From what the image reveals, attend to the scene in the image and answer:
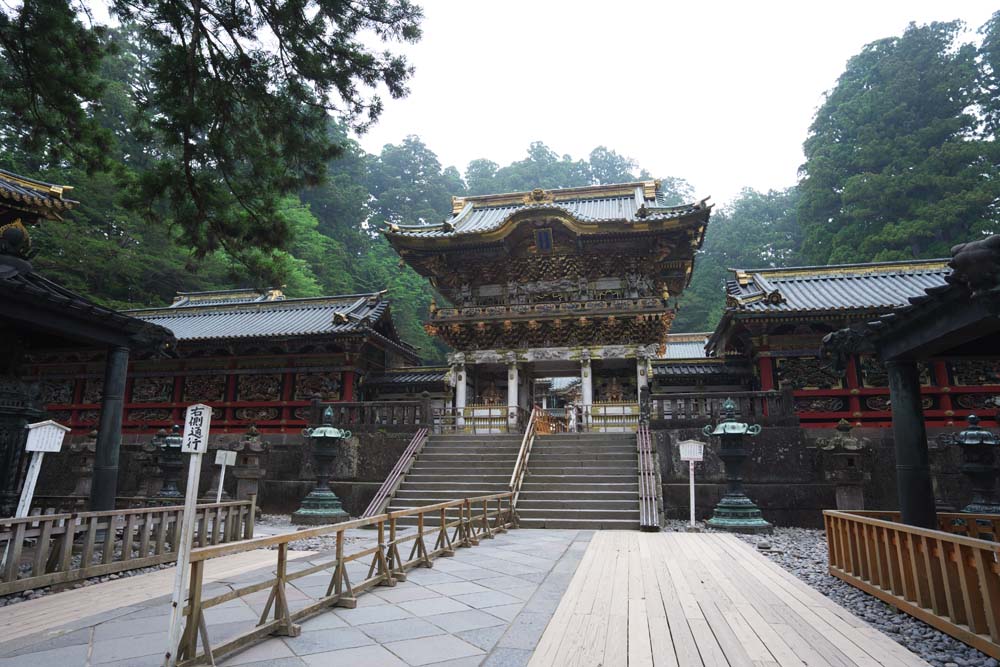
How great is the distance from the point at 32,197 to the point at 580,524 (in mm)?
11891

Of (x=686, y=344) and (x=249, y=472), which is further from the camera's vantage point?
(x=686, y=344)

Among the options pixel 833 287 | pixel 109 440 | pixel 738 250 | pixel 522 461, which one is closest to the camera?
pixel 109 440

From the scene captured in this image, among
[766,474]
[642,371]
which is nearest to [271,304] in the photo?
[642,371]

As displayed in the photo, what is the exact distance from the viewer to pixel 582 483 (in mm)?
12266

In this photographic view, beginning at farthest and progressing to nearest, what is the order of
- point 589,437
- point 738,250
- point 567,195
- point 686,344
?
point 738,250 < point 686,344 < point 567,195 < point 589,437

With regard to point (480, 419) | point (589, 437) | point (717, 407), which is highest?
point (717, 407)

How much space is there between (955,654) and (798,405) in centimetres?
1173

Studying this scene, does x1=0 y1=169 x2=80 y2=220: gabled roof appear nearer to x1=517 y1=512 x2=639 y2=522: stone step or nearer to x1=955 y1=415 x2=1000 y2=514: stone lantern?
x1=517 y1=512 x2=639 y2=522: stone step

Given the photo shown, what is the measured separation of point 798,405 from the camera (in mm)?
14586

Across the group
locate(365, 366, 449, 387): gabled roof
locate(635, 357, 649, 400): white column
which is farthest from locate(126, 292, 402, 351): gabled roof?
locate(635, 357, 649, 400): white column

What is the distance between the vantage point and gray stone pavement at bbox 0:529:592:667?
3.57 meters

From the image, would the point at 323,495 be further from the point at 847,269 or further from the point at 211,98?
the point at 847,269

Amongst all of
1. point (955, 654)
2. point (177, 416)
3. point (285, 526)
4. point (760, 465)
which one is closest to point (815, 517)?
point (760, 465)

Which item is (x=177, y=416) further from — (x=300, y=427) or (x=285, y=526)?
(x=285, y=526)
